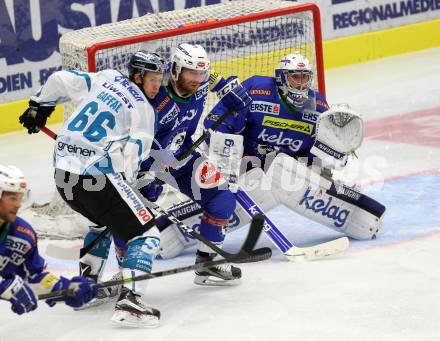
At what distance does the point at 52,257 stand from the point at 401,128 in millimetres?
3086

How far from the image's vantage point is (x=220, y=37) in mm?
7117

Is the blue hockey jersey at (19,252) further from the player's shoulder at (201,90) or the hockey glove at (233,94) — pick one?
the hockey glove at (233,94)

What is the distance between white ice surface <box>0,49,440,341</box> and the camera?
4.42m

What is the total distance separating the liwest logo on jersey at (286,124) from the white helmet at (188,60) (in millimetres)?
→ 742

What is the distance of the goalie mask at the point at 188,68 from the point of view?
493 cm

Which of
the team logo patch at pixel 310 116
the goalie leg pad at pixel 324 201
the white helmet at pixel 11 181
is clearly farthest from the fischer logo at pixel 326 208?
the white helmet at pixel 11 181

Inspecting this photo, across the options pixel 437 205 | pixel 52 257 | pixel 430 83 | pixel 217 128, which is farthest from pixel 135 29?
pixel 430 83

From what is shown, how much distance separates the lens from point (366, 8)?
9609 millimetres

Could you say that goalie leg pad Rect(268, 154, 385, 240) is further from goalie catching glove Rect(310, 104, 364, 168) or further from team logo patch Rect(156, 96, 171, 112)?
team logo patch Rect(156, 96, 171, 112)

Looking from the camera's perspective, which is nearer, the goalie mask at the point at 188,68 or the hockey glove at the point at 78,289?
the hockey glove at the point at 78,289

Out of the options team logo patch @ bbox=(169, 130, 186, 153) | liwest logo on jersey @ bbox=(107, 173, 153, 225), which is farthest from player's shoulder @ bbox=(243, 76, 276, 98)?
liwest logo on jersey @ bbox=(107, 173, 153, 225)

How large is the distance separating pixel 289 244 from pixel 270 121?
665 mm

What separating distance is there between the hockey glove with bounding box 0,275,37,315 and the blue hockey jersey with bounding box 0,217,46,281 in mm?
140

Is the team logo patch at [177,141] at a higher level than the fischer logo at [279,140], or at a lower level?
higher
